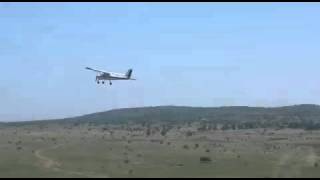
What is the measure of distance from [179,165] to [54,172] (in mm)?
13723

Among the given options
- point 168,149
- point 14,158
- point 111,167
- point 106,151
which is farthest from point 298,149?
point 14,158

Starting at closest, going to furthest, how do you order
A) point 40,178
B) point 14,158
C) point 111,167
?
point 40,178 < point 111,167 < point 14,158

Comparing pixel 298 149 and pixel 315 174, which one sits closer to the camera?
pixel 315 174

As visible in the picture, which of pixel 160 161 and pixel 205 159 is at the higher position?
pixel 205 159

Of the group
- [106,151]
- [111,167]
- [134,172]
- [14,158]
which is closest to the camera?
[134,172]

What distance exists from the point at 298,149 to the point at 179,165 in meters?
26.4

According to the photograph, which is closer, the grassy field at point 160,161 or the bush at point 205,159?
the grassy field at point 160,161

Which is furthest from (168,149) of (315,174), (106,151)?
(315,174)

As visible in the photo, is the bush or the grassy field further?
the bush

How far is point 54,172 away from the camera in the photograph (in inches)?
2510

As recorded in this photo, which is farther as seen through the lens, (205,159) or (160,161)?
(205,159)

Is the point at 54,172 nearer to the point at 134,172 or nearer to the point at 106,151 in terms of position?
the point at 134,172

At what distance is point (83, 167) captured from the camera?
222 ft

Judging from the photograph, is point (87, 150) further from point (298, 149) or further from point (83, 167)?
point (298, 149)
